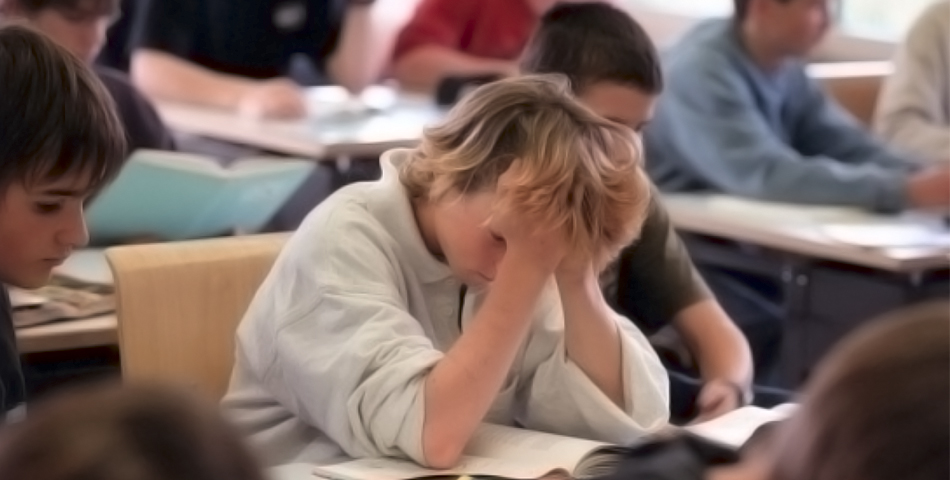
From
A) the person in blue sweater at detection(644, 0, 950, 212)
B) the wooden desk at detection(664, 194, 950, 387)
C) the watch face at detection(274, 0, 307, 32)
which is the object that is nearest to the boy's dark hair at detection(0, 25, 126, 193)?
the wooden desk at detection(664, 194, 950, 387)

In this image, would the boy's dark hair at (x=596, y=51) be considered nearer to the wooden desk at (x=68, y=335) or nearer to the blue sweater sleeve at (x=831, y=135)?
the wooden desk at (x=68, y=335)

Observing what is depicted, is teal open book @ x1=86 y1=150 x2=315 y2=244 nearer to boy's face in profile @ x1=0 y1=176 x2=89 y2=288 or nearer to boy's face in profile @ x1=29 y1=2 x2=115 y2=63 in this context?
boy's face in profile @ x1=29 y1=2 x2=115 y2=63

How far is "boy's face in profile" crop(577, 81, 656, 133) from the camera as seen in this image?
217cm

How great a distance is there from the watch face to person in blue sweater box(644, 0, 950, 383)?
43.3 inches

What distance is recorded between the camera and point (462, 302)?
5.76 ft

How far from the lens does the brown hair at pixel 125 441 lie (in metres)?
0.64

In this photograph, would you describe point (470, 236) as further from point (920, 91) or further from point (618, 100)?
point (920, 91)

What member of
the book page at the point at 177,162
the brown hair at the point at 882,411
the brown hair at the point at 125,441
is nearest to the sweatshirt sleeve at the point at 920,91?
the book page at the point at 177,162

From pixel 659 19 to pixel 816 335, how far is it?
2443mm

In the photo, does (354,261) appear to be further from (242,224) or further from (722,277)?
(722,277)

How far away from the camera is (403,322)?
161 centimetres

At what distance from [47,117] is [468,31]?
2.63m

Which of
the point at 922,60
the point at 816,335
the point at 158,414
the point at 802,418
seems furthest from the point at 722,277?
the point at 158,414

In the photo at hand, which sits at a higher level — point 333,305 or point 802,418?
point 802,418
